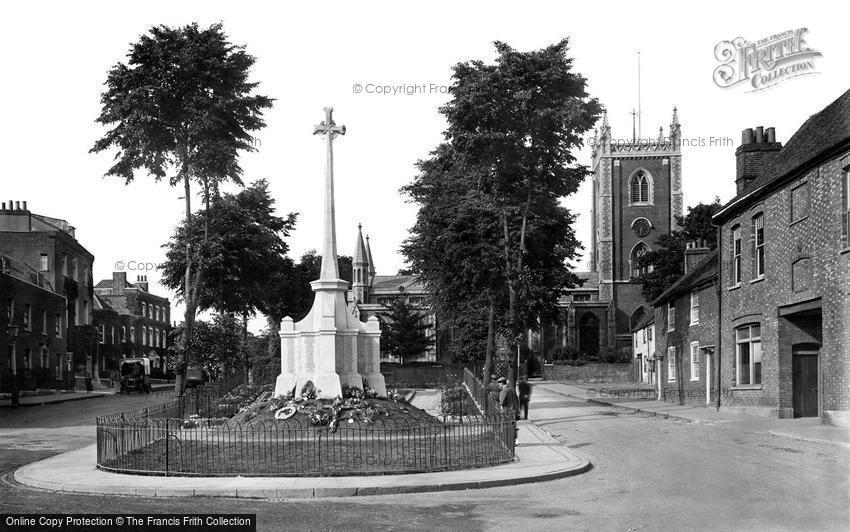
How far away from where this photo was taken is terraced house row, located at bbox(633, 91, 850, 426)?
78.3 ft

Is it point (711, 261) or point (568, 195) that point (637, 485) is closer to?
point (568, 195)

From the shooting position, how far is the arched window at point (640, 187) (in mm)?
108188

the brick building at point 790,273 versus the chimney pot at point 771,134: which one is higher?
the chimney pot at point 771,134

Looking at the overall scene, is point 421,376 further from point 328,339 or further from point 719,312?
point 328,339

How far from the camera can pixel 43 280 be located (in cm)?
6122

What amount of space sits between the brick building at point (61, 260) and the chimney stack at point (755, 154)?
151ft

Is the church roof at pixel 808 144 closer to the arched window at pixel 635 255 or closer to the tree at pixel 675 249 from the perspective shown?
the tree at pixel 675 249

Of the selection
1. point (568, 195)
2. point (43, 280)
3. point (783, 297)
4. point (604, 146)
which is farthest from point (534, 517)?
point (604, 146)

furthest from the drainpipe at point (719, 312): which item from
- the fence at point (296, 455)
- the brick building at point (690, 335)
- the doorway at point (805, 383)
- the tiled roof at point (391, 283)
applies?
the tiled roof at point (391, 283)

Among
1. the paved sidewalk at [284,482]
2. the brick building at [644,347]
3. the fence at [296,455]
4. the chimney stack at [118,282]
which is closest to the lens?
the paved sidewalk at [284,482]

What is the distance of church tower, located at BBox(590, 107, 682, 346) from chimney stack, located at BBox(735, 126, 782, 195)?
73923 mm

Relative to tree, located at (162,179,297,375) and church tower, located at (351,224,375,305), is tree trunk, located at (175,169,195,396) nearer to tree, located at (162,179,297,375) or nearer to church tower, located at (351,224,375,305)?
tree, located at (162,179,297,375)

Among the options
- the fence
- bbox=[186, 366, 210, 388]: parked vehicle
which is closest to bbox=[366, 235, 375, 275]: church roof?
bbox=[186, 366, 210, 388]: parked vehicle

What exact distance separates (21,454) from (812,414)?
73.5ft
